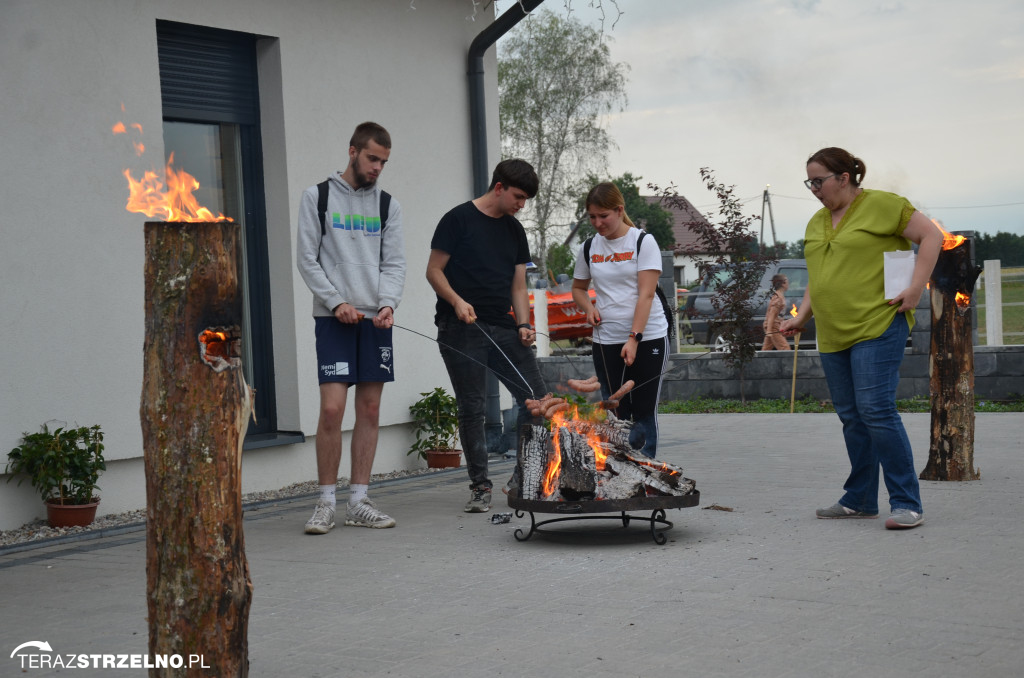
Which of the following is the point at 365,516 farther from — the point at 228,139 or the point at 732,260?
the point at 732,260

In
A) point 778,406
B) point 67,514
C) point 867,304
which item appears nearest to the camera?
point 867,304

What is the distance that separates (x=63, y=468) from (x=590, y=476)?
328 centimetres

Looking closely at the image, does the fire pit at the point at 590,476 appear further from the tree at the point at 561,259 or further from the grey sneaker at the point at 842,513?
the tree at the point at 561,259

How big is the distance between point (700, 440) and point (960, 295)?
A: 3.65 m

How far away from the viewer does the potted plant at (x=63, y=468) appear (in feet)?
22.4

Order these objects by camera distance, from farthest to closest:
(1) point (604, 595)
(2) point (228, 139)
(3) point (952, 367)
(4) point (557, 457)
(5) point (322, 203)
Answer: (2) point (228, 139), (3) point (952, 367), (5) point (322, 203), (4) point (557, 457), (1) point (604, 595)

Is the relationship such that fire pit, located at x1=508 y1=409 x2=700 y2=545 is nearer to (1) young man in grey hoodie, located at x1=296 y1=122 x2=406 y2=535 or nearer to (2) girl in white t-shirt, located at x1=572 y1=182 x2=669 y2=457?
(2) girl in white t-shirt, located at x1=572 y1=182 x2=669 y2=457

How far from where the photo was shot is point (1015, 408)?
43.3ft

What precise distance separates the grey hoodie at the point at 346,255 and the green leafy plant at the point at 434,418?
2.85 m

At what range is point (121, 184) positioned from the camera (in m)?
7.47

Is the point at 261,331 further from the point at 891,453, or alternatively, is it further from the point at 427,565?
the point at 891,453

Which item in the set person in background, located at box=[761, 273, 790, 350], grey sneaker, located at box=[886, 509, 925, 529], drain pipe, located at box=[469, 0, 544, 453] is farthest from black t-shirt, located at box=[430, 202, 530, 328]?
person in background, located at box=[761, 273, 790, 350]

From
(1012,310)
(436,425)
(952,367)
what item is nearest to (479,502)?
(436,425)

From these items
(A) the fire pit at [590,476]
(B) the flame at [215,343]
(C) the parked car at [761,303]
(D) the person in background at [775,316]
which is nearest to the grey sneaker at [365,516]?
(A) the fire pit at [590,476]
